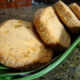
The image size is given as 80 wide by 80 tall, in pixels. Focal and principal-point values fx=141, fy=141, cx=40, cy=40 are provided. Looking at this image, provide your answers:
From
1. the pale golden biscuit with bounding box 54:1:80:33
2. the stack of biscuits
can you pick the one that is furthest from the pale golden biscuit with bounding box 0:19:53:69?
the pale golden biscuit with bounding box 54:1:80:33

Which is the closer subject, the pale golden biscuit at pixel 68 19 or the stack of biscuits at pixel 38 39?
the stack of biscuits at pixel 38 39

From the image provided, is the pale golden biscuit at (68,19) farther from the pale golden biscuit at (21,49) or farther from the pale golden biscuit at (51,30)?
the pale golden biscuit at (21,49)

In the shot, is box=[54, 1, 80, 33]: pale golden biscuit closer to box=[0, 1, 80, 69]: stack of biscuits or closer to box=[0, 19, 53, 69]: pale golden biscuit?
box=[0, 1, 80, 69]: stack of biscuits

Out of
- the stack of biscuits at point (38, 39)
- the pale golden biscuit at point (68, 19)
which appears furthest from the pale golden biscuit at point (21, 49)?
the pale golden biscuit at point (68, 19)

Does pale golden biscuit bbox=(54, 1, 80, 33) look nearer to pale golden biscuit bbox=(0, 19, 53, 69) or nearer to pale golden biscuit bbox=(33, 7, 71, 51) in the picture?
pale golden biscuit bbox=(33, 7, 71, 51)

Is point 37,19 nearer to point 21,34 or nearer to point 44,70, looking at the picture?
point 21,34

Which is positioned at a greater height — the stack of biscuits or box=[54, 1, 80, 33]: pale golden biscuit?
box=[54, 1, 80, 33]: pale golden biscuit

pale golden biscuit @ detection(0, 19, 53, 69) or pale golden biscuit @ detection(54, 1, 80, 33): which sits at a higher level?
pale golden biscuit @ detection(54, 1, 80, 33)

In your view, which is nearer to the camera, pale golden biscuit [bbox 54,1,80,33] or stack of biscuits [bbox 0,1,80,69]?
stack of biscuits [bbox 0,1,80,69]
